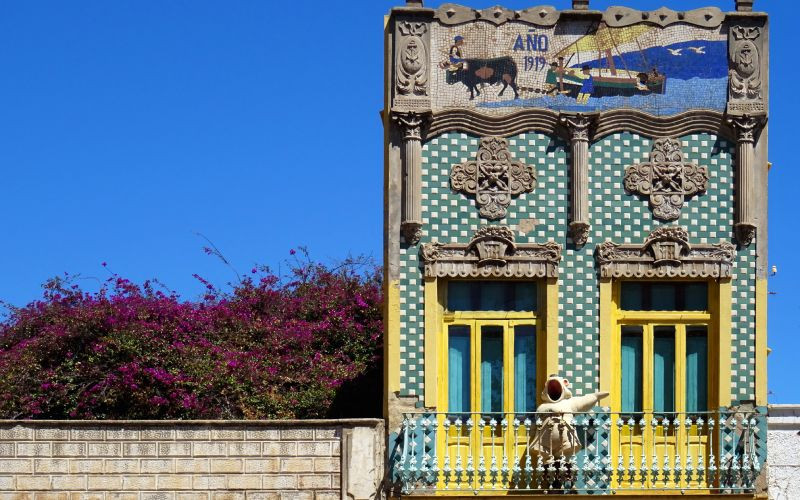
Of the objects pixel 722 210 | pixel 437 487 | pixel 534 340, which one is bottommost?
pixel 437 487

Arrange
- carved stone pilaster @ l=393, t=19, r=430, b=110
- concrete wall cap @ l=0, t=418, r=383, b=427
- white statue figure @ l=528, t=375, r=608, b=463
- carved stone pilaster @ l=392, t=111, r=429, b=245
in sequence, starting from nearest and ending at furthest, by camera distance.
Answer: white statue figure @ l=528, t=375, r=608, b=463, concrete wall cap @ l=0, t=418, r=383, b=427, carved stone pilaster @ l=392, t=111, r=429, b=245, carved stone pilaster @ l=393, t=19, r=430, b=110

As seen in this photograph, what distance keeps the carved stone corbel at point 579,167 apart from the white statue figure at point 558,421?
2157mm

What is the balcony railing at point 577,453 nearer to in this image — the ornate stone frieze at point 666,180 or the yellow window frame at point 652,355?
the yellow window frame at point 652,355

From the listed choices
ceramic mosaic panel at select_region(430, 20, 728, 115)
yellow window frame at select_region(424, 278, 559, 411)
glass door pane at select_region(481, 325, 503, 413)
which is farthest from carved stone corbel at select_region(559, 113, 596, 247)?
glass door pane at select_region(481, 325, 503, 413)

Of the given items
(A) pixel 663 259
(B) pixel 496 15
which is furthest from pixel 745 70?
(B) pixel 496 15

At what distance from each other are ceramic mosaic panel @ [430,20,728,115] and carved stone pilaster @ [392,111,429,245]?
0.54 m

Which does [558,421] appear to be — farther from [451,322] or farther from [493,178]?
[493,178]

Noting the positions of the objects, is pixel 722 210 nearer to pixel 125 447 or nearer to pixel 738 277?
pixel 738 277

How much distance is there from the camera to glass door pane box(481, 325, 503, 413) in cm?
2567

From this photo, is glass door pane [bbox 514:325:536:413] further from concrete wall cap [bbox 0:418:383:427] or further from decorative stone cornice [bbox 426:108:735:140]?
decorative stone cornice [bbox 426:108:735:140]

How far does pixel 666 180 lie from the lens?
2583 cm

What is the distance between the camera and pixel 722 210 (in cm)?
2580

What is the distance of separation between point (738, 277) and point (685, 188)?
1458 millimetres

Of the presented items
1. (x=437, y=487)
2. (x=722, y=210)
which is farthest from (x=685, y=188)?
(x=437, y=487)
